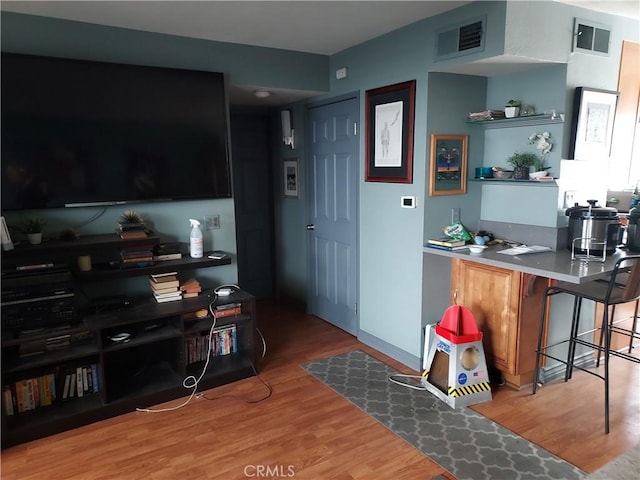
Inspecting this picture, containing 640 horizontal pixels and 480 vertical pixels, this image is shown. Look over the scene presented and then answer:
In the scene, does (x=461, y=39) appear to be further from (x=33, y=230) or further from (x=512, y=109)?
(x=33, y=230)

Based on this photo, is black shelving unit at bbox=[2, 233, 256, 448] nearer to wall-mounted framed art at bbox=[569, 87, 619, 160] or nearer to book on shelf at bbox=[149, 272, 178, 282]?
book on shelf at bbox=[149, 272, 178, 282]

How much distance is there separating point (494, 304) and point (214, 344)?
1996 millimetres

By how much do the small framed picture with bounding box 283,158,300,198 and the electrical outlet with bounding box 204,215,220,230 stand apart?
1264 millimetres

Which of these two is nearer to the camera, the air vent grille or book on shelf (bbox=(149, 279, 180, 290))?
the air vent grille

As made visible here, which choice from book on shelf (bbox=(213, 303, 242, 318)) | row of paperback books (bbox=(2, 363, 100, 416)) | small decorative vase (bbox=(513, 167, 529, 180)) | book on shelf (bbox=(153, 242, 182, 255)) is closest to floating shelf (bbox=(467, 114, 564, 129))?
small decorative vase (bbox=(513, 167, 529, 180))

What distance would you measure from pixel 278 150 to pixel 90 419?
9.87 feet

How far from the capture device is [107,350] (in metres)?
2.67

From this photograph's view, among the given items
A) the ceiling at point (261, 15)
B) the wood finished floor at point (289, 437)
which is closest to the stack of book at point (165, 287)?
the wood finished floor at point (289, 437)

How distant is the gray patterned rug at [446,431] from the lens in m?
2.21

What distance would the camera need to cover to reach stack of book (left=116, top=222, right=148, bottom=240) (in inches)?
112

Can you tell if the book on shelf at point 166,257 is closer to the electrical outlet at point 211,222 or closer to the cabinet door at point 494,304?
the electrical outlet at point 211,222

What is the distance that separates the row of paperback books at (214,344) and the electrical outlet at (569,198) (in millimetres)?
2476

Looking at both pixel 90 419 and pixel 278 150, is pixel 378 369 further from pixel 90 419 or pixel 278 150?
pixel 278 150

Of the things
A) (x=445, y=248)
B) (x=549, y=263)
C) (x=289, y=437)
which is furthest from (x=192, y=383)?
(x=549, y=263)
